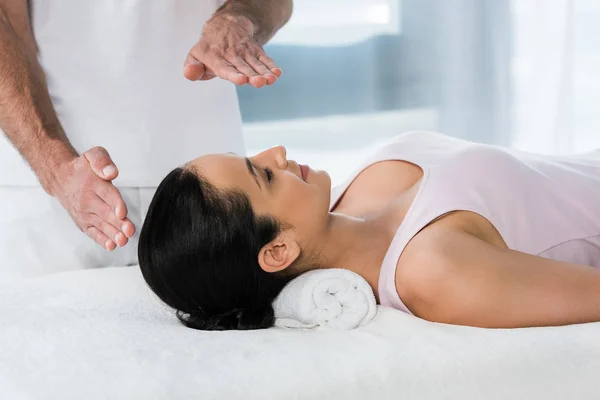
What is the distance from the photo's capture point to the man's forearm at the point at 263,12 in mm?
1992

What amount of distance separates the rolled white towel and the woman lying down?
0.20ft

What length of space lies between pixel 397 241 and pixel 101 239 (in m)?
0.58

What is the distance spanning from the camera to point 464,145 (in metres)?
1.90

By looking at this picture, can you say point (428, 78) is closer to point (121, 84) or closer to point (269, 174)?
point (121, 84)

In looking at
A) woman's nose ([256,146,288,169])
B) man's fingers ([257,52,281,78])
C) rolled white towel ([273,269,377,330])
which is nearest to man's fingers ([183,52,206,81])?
man's fingers ([257,52,281,78])

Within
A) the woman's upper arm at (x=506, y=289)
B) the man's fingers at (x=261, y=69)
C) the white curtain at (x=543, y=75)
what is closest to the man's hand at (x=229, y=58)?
the man's fingers at (x=261, y=69)

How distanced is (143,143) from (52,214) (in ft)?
0.94

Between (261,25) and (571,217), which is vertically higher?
(261,25)

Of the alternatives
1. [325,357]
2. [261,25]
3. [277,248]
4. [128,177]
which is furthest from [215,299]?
[261,25]

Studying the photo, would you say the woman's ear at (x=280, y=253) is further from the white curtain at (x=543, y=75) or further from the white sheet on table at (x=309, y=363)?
the white curtain at (x=543, y=75)

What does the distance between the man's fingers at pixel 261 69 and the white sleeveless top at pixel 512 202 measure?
0.37 metres

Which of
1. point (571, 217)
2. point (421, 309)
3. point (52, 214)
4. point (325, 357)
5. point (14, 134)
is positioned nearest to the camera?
point (325, 357)

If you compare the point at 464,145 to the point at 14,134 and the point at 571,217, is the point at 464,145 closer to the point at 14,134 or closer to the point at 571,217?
the point at 571,217

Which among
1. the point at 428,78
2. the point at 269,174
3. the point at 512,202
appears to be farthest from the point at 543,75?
the point at 269,174
